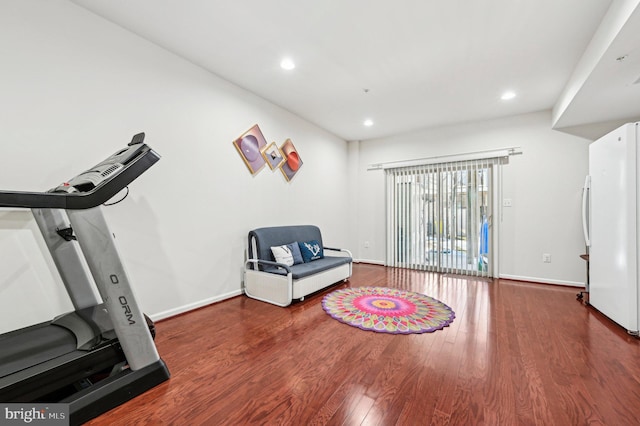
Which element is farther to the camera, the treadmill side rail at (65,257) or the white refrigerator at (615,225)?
the white refrigerator at (615,225)

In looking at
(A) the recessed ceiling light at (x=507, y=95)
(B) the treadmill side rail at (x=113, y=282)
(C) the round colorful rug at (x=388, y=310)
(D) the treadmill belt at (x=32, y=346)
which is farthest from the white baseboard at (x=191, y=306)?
(A) the recessed ceiling light at (x=507, y=95)

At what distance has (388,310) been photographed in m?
2.98

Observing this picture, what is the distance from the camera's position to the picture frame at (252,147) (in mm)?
3534

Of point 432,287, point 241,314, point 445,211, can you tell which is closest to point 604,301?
point 432,287

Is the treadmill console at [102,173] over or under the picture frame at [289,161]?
under

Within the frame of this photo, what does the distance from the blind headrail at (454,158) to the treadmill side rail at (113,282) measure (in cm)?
491

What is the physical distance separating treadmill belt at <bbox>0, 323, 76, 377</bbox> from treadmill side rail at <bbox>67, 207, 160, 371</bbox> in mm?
302

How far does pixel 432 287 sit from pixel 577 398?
2360mm

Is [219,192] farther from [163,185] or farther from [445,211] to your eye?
[445,211]

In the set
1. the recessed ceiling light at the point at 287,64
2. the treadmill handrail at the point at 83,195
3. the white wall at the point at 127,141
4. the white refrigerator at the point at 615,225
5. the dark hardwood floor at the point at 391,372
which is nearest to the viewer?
the treadmill handrail at the point at 83,195

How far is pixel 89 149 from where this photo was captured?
225 cm

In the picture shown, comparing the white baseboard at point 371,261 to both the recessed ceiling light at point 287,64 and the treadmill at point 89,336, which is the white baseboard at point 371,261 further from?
the treadmill at point 89,336

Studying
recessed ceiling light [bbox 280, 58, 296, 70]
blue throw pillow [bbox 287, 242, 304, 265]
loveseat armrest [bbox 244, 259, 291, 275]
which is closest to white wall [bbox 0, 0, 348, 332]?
loveseat armrest [bbox 244, 259, 291, 275]

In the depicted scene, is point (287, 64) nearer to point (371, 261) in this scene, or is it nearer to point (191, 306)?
point (191, 306)
